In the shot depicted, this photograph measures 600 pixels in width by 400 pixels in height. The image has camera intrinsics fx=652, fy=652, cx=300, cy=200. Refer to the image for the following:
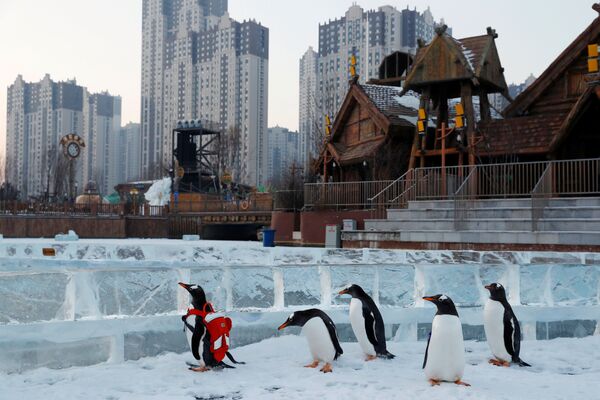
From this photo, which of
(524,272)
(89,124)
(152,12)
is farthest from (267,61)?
(524,272)

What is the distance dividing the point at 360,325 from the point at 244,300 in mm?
2052

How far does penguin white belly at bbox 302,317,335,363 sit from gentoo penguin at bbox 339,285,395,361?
54 cm

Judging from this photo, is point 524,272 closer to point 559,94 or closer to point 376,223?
point 376,223

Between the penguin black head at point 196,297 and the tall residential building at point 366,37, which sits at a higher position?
the tall residential building at point 366,37

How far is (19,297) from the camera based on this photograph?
7680mm

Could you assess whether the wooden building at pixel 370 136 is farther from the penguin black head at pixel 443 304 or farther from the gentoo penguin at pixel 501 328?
the penguin black head at pixel 443 304

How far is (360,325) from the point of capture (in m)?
7.95

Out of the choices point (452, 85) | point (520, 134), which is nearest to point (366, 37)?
point (452, 85)

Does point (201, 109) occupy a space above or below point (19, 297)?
above

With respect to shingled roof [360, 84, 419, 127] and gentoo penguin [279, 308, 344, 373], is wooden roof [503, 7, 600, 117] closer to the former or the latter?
shingled roof [360, 84, 419, 127]

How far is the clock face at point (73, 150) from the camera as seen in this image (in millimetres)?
60662

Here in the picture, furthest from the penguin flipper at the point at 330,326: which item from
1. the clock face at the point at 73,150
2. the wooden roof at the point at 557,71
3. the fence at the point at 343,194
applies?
the clock face at the point at 73,150

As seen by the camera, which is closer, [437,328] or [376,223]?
[437,328]

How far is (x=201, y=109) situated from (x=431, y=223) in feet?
372
